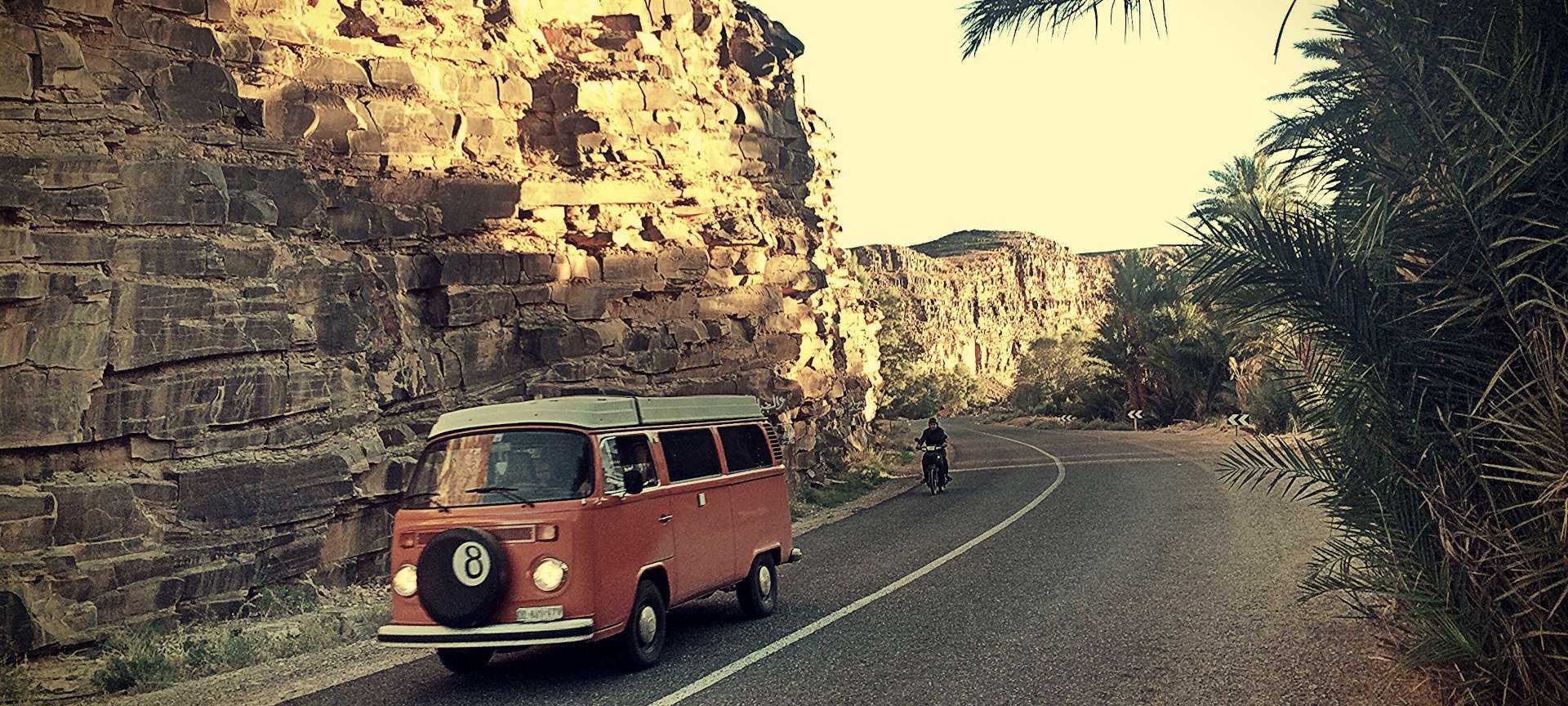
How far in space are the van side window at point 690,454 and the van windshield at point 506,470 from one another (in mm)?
1220

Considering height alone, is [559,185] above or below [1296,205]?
above

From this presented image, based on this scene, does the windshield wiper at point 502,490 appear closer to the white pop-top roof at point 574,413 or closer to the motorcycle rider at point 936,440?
the white pop-top roof at point 574,413

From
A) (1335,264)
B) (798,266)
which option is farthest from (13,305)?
(798,266)

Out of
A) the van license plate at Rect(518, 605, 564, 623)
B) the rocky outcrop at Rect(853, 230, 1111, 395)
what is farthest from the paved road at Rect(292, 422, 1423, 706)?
the rocky outcrop at Rect(853, 230, 1111, 395)

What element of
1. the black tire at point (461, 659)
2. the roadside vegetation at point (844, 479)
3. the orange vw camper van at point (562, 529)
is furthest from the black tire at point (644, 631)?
the roadside vegetation at point (844, 479)

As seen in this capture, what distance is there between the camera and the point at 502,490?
8.88 meters

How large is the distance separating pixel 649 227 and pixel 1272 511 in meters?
13.6

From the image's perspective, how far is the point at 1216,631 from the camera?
9609 mm

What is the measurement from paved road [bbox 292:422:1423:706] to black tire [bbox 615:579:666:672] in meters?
0.16

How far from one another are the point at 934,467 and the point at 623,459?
1696 cm

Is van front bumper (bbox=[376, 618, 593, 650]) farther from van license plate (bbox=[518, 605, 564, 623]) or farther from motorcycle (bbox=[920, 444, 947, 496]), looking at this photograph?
motorcycle (bbox=[920, 444, 947, 496])

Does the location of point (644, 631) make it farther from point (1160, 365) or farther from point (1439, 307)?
point (1160, 365)

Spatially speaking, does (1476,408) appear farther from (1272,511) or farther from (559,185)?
(559,185)

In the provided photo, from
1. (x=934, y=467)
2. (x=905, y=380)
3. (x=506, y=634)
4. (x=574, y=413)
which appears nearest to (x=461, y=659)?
(x=506, y=634)
